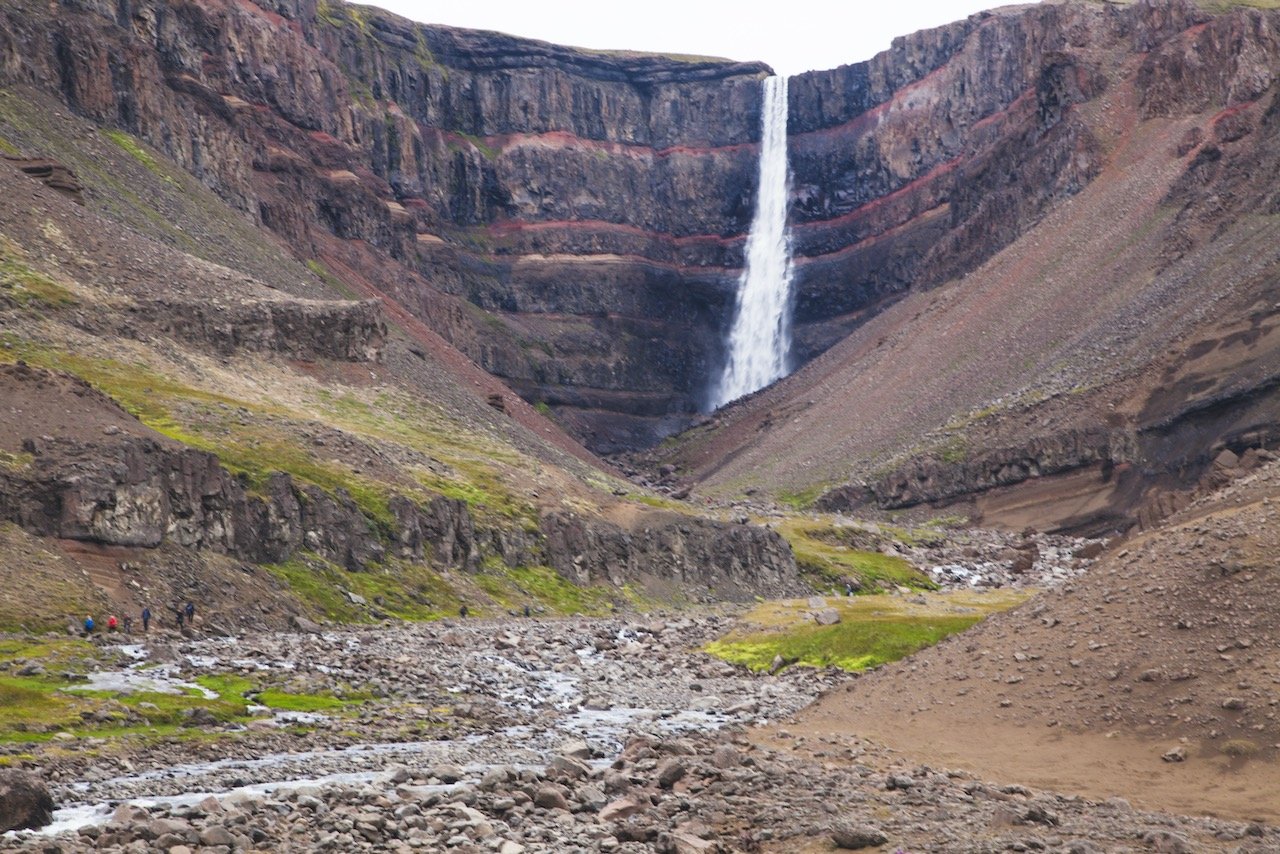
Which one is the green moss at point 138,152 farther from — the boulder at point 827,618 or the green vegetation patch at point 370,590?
the boulder at point 827,618

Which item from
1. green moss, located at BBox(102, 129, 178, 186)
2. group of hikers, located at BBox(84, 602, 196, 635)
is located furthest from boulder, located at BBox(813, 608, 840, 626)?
green moss, located at BBox(102, 129, 178, 186)

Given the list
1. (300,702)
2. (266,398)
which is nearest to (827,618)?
(300,702)

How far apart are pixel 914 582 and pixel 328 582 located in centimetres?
5351

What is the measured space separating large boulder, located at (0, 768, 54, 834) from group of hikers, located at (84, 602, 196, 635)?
25.1 m

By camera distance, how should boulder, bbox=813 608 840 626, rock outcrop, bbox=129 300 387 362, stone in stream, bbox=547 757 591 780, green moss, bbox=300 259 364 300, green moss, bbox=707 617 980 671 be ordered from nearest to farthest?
stone in stream, bbox=547 757 591 780, green moss, bbox=707 617 980 671, boulder, bbox=813 608 840 626, rock outcrop, bbox=129 300 387 362, green moss, bbox=300 259 364 300

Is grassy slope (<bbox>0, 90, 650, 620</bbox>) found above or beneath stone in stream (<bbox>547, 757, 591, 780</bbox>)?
above

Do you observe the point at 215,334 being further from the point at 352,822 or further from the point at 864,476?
the point at 352,822

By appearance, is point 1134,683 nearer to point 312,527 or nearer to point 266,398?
point 312,527

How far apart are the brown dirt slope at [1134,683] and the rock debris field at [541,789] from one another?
1.77m

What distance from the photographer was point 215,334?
347ft

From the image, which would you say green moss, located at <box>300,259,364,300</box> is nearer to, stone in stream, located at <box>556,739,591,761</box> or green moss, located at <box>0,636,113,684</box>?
green moss, located at <box>0,636,113,684</box>

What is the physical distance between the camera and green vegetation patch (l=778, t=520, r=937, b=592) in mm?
111375

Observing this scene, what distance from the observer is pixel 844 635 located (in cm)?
5956

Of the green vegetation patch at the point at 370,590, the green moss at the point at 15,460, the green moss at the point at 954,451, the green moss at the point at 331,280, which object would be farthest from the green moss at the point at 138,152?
the green moss at the point at 954,451
